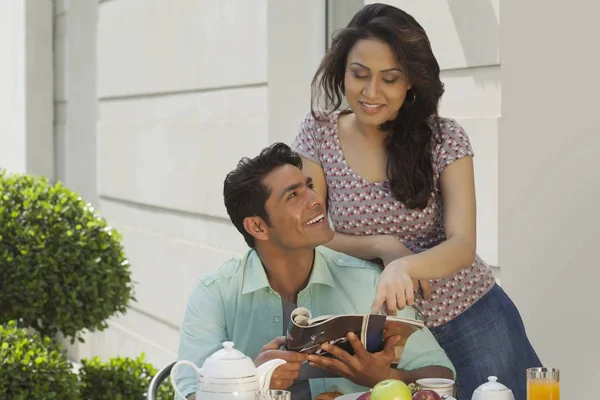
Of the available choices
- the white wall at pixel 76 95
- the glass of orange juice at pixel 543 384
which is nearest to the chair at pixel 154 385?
the glass of orange juice at pixel 543 384

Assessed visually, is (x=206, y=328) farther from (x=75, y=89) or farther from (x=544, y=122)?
(x=75, y=89)

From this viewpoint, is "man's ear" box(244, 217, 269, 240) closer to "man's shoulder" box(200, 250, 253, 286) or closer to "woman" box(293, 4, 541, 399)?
"man's shoulder" box(200, 250, 253, 286)

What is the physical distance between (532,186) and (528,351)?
0.85 metres

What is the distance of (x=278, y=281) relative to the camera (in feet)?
9.68

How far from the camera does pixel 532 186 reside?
12.2 feet

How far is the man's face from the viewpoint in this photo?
279 centimetres

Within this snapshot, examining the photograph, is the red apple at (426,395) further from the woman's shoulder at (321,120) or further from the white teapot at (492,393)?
the woman's shoulder at (321,120)

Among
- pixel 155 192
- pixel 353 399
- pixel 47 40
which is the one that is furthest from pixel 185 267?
pixel 353 399

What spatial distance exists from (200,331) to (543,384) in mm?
951

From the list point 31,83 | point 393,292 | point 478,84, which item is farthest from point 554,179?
point 31,83

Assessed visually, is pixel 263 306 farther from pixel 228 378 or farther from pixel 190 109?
pixel 190 109

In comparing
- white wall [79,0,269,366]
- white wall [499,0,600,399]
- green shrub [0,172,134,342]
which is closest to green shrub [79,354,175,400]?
green shrub [0,172,134,342]

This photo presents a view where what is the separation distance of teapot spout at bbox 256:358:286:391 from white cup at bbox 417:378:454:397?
33 cm

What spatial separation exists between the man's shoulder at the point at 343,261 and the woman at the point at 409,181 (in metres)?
0.02
